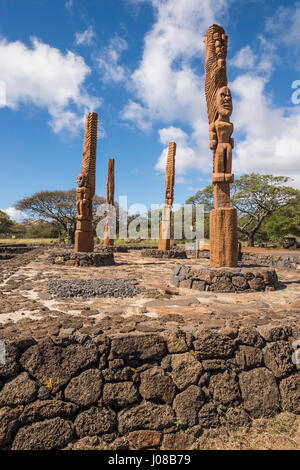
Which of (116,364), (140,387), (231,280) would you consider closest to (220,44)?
(231,280)

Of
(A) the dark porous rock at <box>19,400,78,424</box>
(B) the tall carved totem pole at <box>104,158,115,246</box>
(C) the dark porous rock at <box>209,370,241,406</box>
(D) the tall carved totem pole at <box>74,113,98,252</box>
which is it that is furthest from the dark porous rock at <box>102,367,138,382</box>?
(B) the tall carved totem pole at <box>104,158,115,246</box>

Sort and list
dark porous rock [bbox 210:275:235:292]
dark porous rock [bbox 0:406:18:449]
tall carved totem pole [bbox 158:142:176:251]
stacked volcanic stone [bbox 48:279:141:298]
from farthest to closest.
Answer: tall carved totem pole [bbox 158:142:176:251] → dark porous rock [bbox 210:275:235:292] → stacked volcanic stone [bbox 48:279:141:298] → dark porous rock [bbox 0:406:18:449]

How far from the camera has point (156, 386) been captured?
2518 millimetres

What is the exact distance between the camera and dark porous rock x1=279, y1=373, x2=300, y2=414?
2730mm

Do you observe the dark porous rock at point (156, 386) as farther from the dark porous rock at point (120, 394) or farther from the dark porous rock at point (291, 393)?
the dark porous rock at point (291, 393)

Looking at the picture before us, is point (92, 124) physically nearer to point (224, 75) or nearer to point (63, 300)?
point (224, 75)

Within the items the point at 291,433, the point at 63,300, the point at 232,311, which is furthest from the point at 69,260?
the point at 291,433

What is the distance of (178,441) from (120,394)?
62 cm

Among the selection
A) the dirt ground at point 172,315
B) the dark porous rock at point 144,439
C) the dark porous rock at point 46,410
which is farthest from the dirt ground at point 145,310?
the dark porous rock at point 144,439

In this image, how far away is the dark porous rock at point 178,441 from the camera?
234cm

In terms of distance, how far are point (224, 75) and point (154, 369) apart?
5.91m

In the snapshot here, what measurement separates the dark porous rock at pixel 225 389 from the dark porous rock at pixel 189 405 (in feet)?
0.48

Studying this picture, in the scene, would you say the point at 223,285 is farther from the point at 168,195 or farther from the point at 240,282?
the point at 168,195

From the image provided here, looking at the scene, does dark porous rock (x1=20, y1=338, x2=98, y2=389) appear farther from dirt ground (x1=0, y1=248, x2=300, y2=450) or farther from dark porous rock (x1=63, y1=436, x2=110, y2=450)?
dark porous rock (x1=63, y1=436, x2=110, y2=450)
